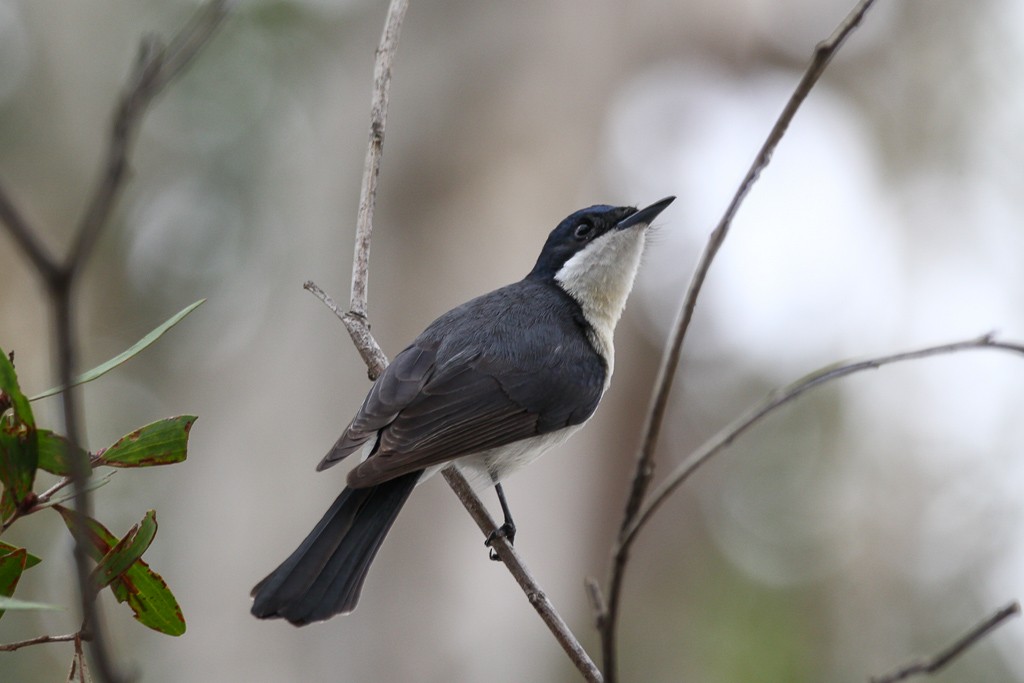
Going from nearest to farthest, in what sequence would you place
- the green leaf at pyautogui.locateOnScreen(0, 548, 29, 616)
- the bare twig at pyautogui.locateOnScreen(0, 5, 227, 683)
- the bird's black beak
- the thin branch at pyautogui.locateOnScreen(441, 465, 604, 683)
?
the bare twig at pyautogui.locateOnScreen(0, 5, 227, 683) < the green leaf at pyautogui.locateOnScreen(0, 548, 29, 616) < the thin branch at pyautogui.locateOnScreen(441, 465, 604, 683) < the bird's black beak

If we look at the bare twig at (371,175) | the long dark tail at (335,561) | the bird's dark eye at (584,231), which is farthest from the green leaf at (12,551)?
the bird's dark eye at (584,231)

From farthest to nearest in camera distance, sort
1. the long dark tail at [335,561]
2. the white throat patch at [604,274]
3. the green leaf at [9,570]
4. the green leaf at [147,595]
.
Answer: the white throat patch at [604,274] < the long dark tail at [335,561] < the green leaf at [147,595] < the green leaf at [9,570]

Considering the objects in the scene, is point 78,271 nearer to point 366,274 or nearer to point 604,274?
point 366,274

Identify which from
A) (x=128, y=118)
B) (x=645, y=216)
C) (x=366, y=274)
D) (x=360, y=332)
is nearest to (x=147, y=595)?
(x=128, y=118)

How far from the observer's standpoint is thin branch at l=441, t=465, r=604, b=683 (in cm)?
193

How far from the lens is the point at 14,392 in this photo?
1.51 metres

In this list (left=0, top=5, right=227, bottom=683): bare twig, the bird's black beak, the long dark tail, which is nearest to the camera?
(left=0, top=5, right=227, bottom=683): bare twig

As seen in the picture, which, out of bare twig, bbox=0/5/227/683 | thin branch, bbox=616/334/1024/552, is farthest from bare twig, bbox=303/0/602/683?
bare twig, bbox=0/5/227/683

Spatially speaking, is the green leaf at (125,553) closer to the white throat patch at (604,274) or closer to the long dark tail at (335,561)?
the long dark tail at (335,561)

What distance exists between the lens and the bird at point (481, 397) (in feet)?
8.62

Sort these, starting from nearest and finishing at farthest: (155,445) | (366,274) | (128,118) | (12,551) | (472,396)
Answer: (128,118) < (12,551) < (155,445) < (366,274) < (472,396)

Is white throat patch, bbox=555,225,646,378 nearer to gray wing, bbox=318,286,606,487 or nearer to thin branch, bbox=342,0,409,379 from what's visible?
gray wing, bbox=318,286,606,487

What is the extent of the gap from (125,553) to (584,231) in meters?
2.78

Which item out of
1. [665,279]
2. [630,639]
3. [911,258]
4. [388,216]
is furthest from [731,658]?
[388,216]
